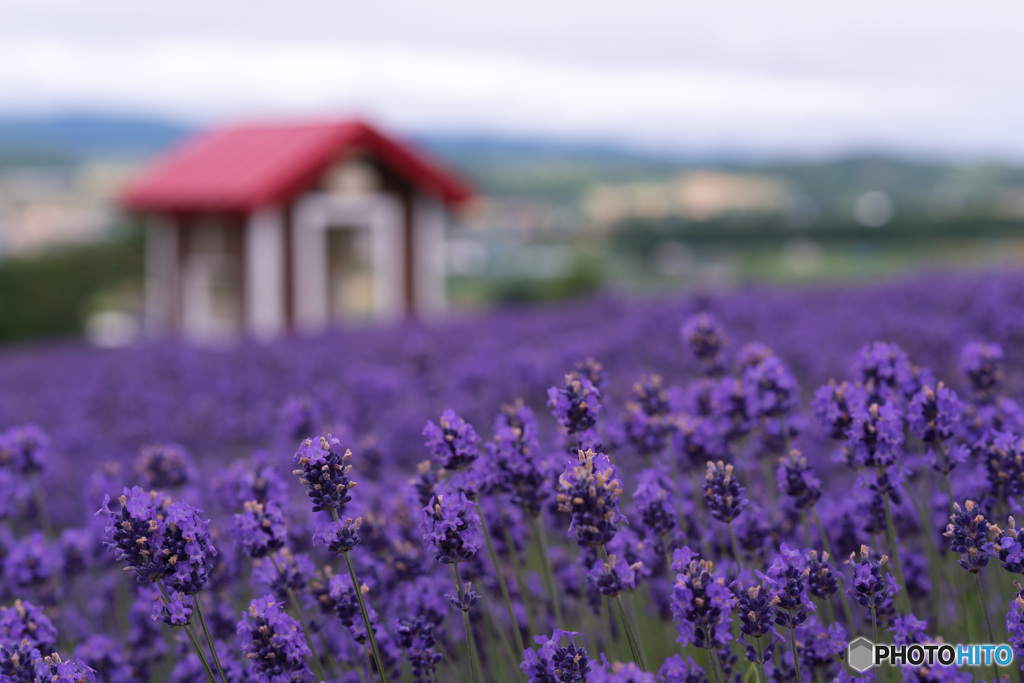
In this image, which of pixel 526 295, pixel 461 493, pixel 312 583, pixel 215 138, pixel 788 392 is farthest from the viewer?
pixel 526 295

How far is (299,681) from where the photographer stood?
2.04m

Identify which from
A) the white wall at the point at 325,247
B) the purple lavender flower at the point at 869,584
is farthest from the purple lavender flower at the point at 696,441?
the white wall at the point at 325,247

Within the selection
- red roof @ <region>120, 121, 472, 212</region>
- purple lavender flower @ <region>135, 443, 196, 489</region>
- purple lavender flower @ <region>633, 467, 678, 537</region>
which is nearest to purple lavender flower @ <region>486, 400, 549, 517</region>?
purple lavender flower @ <region>633, 467, 678, 537</region>

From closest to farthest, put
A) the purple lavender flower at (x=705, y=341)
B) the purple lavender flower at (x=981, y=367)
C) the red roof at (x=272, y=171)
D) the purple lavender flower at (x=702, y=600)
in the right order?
1. the purple lavender flower at (x=702, y=600)
2. the purple lavender flower at (x=981, y=367)
3. the purple lavender flower at (x=705, y=341)
4. the red roof at (x=272, y=171)

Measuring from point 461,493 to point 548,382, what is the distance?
2996mm

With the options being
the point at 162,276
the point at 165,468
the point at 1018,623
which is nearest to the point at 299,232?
the point at 162,276

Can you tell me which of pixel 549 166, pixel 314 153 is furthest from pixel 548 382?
pixel 549 166

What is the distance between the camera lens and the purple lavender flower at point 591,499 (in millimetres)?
1844

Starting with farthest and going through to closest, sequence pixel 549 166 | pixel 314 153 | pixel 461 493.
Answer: pixel 549 166, pixel 314 153, pixel 461 493

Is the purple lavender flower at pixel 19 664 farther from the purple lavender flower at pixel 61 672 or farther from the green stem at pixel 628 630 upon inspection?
the green stem at pixel 628 630

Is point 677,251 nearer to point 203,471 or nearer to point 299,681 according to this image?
point 203,471

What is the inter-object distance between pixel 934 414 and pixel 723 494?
21.3 inches

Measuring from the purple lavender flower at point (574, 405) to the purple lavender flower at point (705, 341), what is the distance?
1240 millimetres

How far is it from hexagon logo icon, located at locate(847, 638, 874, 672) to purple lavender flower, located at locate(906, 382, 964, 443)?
483mm
